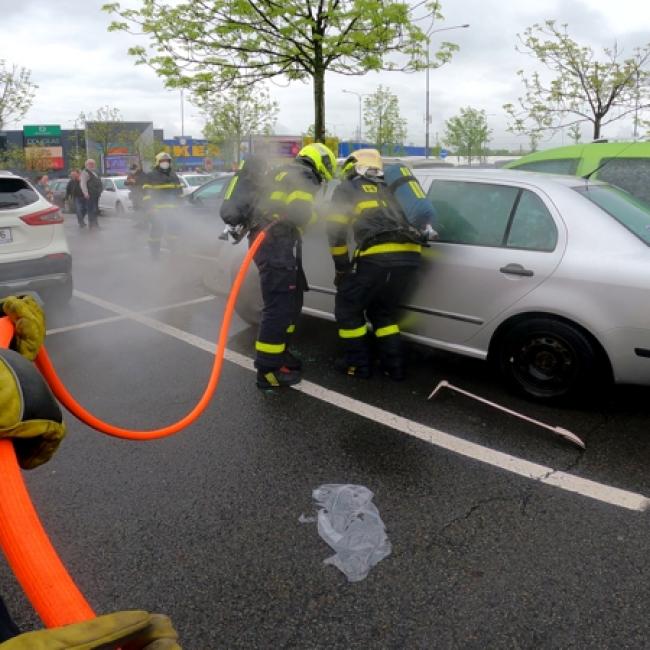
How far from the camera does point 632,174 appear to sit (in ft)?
18.9

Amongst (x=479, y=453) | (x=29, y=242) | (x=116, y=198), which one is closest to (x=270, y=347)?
(x=479, y=453)

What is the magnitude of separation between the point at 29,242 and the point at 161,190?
4082 millimetres

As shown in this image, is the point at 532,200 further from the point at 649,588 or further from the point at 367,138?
the point at 367,138

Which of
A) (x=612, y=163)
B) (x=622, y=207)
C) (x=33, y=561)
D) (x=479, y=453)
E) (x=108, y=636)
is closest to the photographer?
(x=108, y=636)

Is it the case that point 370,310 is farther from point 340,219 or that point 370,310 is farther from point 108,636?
point 108,636

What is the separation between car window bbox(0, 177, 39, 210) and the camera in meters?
5.85

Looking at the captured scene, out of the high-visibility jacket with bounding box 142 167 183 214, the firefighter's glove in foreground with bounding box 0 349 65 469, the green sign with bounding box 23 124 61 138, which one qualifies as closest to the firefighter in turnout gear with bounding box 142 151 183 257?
the high-visibility jacket with bounding box 142 167 183 214

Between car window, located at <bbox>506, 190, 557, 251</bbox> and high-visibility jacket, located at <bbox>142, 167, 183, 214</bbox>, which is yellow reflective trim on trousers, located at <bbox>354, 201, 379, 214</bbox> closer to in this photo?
car window, located at <bbox>506, 190, 557, 251</bbox>

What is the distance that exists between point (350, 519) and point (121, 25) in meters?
10.5

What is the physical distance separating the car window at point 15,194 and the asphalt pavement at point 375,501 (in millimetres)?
2202

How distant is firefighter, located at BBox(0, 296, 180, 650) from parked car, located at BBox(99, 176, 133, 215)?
1964 centimetres

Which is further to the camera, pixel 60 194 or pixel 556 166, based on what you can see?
pixel 60 194

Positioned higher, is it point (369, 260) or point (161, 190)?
point (161, 190)

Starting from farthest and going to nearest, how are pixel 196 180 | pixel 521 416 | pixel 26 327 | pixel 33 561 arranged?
pixel 196 180, pixel 521 416, pixel 26 327, pixel 33 561
